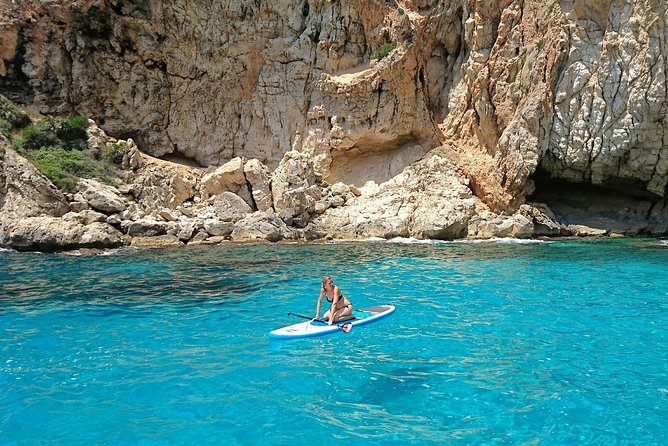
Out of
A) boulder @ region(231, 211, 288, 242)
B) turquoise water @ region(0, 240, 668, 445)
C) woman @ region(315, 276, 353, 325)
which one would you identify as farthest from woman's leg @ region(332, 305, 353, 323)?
boulder @ region(231, 211, 288, 242)

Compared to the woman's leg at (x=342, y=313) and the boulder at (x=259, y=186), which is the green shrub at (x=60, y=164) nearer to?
the boulder at (x=259, y=186)

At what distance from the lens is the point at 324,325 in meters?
8.60

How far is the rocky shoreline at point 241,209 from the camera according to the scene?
1955 centimetres

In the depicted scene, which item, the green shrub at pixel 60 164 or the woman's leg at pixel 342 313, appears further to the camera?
the green shrub at pixel 60 164

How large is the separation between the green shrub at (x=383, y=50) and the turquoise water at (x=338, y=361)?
17869 millimetres

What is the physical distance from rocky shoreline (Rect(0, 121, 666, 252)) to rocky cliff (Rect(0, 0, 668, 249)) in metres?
0.15

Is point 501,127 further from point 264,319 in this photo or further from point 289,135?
point 264,319

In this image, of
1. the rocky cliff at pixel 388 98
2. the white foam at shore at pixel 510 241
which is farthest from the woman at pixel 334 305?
the rocky cliff at pixel 388 98

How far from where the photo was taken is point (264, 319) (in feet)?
30.9

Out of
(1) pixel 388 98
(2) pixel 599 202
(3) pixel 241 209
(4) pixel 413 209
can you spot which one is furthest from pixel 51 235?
(2) pixel 599 202

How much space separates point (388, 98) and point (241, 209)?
10.5m

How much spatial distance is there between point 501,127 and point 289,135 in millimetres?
12035

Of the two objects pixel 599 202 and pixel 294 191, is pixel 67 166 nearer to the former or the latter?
pixel 294 191

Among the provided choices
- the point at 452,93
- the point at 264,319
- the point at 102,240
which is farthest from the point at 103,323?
the point at 452,93
